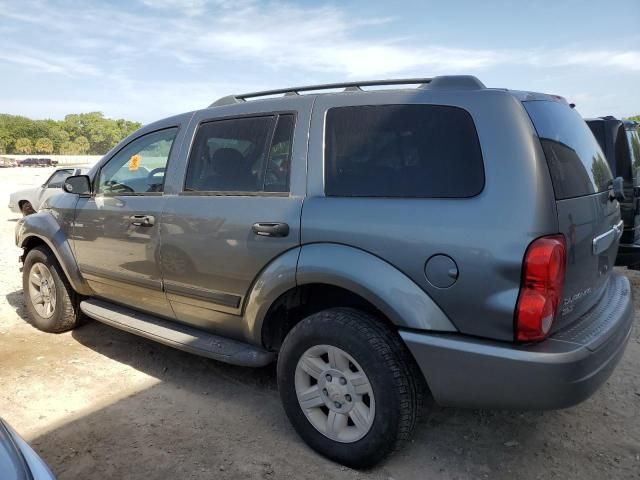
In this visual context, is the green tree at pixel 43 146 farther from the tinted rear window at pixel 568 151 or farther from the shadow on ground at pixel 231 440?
the tinted rear window at pixel 568 151

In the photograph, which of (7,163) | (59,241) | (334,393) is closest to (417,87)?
(334,393)

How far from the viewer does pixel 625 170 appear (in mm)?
5113

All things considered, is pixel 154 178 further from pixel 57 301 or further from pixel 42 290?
pixel 42 290

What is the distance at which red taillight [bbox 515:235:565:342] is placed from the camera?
2.01 meters

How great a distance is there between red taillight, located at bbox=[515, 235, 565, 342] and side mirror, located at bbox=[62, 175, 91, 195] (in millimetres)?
3322

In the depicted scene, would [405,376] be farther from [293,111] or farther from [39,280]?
[39,280]

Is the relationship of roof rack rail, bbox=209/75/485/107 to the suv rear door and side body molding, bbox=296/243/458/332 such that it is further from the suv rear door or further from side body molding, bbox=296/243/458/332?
side body molding, bbox=296/243/458/332

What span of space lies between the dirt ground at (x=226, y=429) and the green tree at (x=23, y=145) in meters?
105

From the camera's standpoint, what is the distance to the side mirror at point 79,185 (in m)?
3.91

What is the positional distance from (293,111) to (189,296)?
1.33 m

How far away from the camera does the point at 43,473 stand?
1599 mm

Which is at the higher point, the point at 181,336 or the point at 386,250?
the point at 386,250

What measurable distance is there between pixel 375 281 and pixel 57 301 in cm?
327

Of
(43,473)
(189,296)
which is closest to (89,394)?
(189,296)
